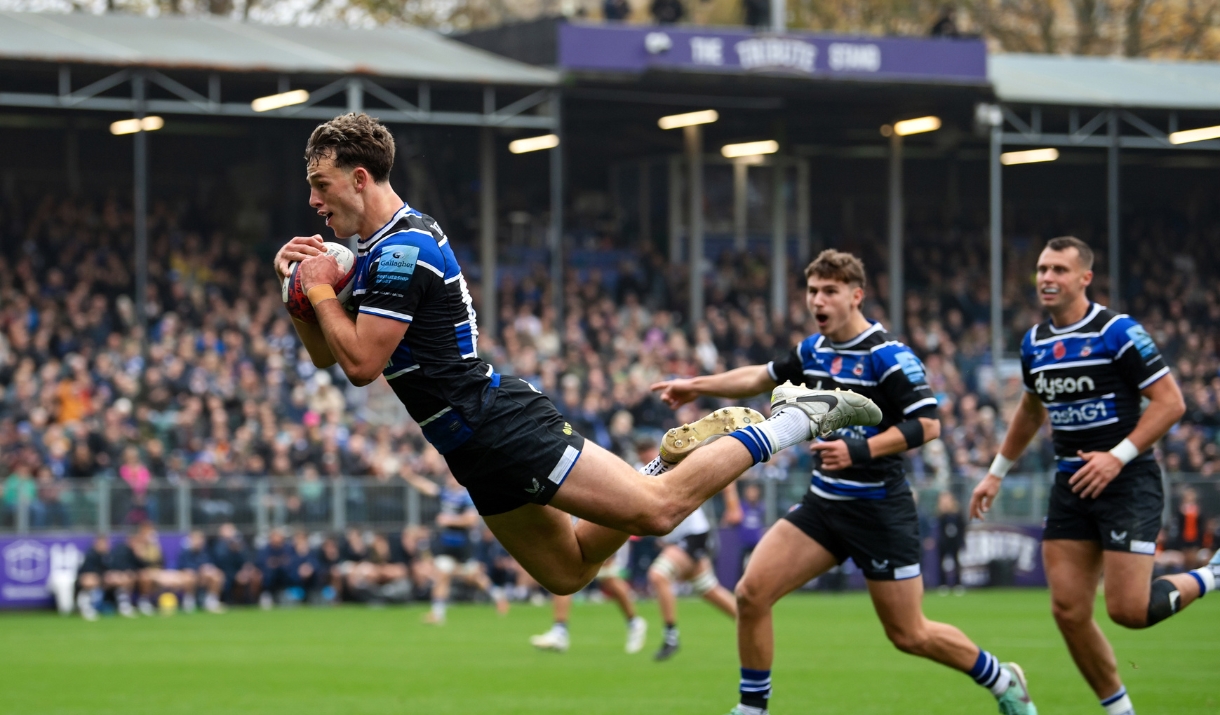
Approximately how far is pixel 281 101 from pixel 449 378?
22178mm

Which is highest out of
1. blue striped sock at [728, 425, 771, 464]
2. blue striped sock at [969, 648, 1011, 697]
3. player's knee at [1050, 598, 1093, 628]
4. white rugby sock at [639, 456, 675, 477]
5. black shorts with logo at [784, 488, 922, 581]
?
blue striped sock at [728, 425, 771, 464]

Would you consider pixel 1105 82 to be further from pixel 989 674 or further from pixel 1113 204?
pixel 989 674

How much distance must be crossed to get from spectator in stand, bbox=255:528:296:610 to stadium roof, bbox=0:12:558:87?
8.24m

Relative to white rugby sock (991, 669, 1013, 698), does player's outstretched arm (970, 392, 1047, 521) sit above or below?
above

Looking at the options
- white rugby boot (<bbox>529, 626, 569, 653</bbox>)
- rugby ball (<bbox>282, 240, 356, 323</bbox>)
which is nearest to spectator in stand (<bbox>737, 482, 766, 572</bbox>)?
white rugby boot (<bbox>529, 626, 569, 653</bbox>)

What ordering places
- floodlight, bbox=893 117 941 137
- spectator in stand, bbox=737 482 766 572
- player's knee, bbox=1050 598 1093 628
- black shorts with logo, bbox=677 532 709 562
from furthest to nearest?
1. floodlight, bbox=893 117 941 137
2. spectator in stand, bbox=737 482 766 572
3. black shorts with logo, bbox=677 532 709 562
4. player's knee, bbox=1050 598 1093 628

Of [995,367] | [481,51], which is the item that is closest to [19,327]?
[481,51]

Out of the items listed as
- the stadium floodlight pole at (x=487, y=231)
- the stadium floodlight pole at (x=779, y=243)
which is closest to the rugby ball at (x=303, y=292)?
the stadium floodlight pole at (x=487, y=231)

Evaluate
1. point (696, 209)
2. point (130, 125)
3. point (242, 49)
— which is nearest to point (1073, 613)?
point (242, 49)

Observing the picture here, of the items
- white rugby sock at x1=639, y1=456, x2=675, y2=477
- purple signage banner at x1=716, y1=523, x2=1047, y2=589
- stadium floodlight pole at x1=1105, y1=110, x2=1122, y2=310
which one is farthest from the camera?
stadium floodlight pole at x1=1105, y1=110, x2=1122, y2=310

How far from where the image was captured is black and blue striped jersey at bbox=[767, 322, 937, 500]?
9.36m

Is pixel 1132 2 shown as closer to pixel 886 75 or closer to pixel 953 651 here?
pixel 886 75

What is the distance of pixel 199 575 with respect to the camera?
23516 mm

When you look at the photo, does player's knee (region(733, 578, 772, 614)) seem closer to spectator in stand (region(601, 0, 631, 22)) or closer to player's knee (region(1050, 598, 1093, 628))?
player's knee (region(1050, 598, 1093, 628))
